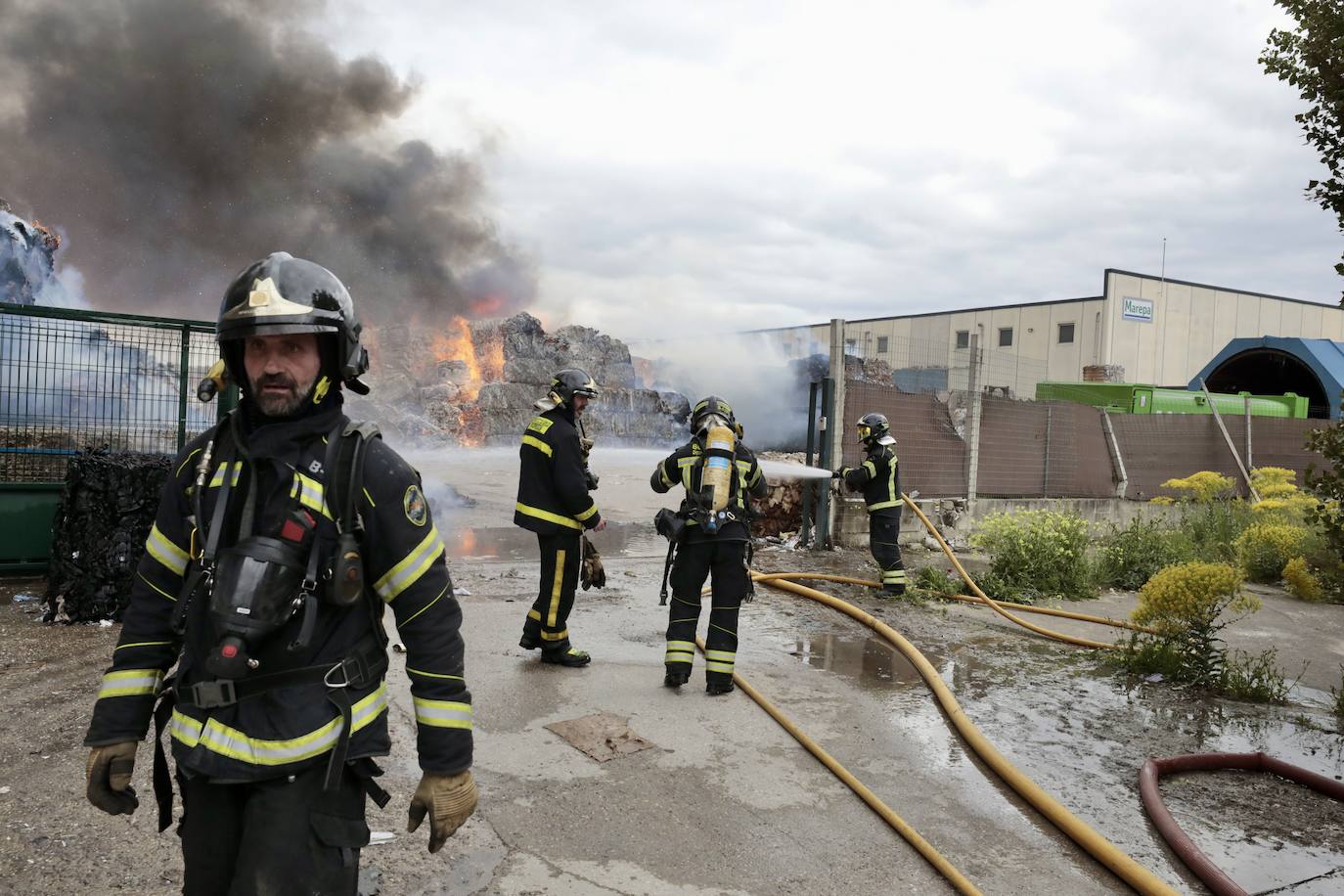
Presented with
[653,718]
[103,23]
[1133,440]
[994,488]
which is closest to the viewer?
[653,718]

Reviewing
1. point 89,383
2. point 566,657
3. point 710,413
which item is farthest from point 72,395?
point 710,413

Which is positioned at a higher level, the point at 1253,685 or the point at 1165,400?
the point at 1165,400

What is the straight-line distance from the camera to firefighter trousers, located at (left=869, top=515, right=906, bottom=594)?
311 inches

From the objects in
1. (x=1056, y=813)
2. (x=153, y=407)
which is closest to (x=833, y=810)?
(x=1056, y=813)

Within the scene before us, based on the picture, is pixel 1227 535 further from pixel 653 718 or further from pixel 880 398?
pixel 653 718

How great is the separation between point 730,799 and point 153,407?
236 inches

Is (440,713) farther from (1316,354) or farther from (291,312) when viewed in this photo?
(1316,354)

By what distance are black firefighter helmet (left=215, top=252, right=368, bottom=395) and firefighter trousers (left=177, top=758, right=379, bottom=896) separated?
A: 0.93 metres

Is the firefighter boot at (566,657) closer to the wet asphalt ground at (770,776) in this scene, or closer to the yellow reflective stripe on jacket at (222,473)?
the wet asphalt ground at (770,776)

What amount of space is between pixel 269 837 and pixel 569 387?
3841 mm

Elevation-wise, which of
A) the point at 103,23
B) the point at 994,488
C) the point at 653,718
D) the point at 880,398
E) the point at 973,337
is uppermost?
the point at 103,23

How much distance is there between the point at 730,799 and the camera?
11.5 feet

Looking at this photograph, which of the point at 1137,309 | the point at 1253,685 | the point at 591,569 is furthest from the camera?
the point at 1137,309

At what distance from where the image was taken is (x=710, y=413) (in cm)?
522
